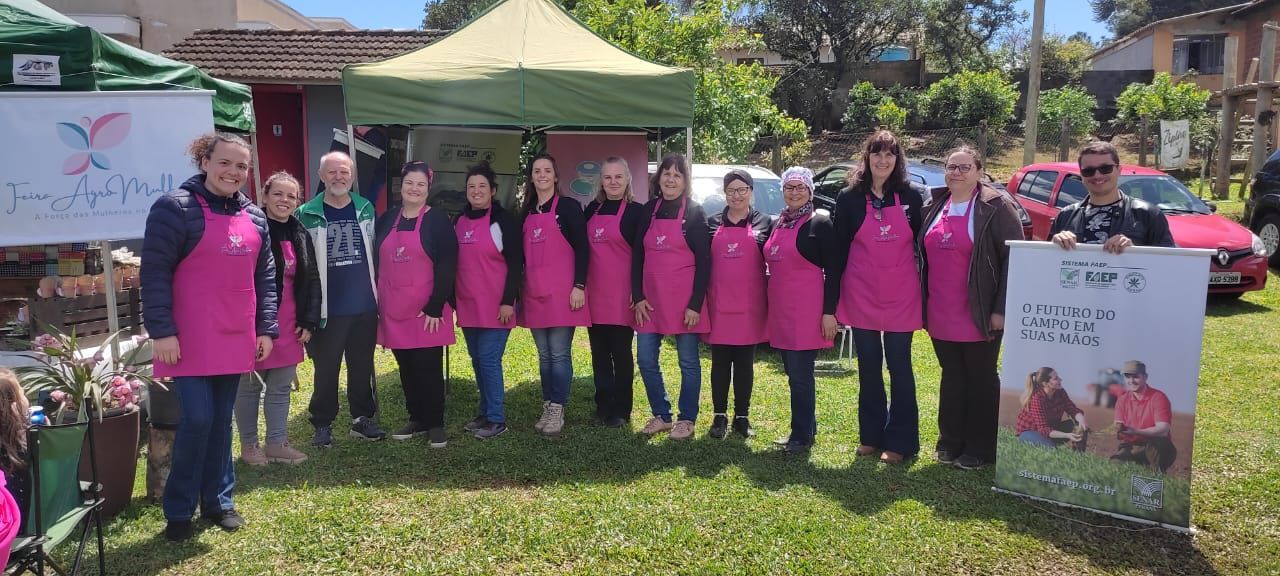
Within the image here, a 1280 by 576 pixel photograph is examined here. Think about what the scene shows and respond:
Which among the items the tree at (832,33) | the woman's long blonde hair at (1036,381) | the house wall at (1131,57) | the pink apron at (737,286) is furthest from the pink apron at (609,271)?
the house wall at (1131,57)

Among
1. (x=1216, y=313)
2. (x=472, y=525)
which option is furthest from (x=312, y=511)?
(x=1216, y=313)

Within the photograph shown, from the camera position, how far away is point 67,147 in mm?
4754

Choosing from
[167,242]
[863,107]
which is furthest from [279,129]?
[863,107]

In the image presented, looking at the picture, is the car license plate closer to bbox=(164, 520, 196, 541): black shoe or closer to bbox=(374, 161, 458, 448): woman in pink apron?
bbox=(374, 161, 458, 448): woman in pink apron

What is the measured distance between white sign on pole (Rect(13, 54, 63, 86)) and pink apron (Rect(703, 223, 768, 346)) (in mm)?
4120

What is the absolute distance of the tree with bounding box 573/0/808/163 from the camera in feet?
37.9

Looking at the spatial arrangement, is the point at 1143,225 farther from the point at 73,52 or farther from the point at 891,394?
the point at 73,52

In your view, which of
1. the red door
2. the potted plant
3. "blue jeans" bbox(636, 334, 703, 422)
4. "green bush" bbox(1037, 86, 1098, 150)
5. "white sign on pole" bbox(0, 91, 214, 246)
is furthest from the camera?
"green bush" bbox(1037, 86, 1098, 150)

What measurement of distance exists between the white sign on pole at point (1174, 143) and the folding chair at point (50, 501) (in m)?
19.0

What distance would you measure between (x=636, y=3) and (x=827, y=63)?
673 inches

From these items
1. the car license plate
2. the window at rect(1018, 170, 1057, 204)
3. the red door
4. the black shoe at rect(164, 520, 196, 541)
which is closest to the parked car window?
the window at rect(1018, 170, 1057, 204)

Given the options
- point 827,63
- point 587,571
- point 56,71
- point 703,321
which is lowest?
point 587,571

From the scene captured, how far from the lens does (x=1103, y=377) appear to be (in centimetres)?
393

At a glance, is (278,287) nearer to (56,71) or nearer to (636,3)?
(56,71)
